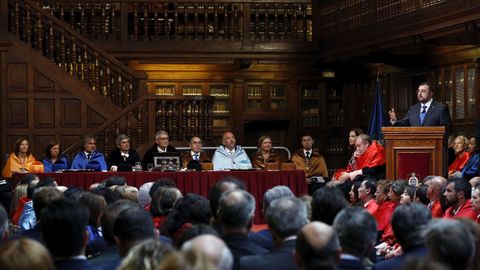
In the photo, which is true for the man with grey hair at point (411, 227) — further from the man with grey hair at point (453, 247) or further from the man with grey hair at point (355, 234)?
the man with grey hair at point (453, 247)

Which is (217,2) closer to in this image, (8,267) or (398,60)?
(398,60)

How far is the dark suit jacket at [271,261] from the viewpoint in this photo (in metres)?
4.71

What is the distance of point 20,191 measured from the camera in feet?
29.8

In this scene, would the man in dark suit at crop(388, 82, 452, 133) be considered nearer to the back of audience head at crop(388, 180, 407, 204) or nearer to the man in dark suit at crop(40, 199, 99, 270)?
the back of audience head at crop(388, 180, 407, 204)

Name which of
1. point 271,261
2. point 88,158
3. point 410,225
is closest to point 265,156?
point 88,158

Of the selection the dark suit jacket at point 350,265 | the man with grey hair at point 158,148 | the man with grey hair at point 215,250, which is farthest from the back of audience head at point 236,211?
the man with grey hair at point 158,148

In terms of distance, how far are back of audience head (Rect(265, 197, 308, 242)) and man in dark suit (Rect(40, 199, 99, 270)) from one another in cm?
99

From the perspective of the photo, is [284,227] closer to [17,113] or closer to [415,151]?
[415,151]

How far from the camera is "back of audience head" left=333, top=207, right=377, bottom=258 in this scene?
467 centimetres

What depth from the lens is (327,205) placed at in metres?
5.75

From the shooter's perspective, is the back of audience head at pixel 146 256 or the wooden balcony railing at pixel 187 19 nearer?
the back of audience head at pixel 146 256

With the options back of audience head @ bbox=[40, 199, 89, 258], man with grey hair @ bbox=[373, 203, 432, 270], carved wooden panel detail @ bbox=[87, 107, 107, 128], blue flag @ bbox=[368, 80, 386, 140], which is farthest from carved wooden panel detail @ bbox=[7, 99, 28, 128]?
man with grey hair @ bbox=[373, 203, 432, 270]

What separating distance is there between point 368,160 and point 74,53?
5534mm

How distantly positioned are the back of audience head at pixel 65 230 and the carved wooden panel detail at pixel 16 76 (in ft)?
38.4
